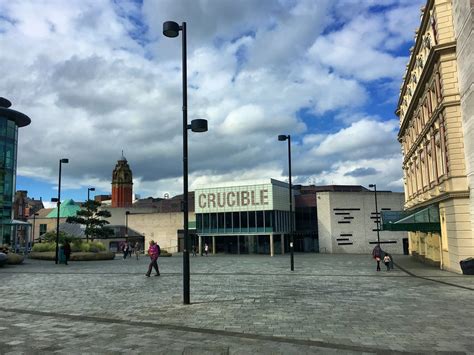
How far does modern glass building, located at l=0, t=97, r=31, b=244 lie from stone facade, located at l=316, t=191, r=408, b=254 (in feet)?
117

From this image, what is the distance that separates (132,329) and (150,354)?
6.65 ft

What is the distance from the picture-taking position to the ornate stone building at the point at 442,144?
69.2 feet

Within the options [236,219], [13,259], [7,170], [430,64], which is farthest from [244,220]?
[430,64]

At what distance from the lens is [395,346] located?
293 inches

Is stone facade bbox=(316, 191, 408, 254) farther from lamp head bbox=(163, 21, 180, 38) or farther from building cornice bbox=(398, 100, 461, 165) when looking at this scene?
lamp head bbox=(163, 21, 180, 38)

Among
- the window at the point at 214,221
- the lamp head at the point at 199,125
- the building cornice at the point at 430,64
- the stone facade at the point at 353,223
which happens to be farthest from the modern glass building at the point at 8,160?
the building cornice at the point at 430,64

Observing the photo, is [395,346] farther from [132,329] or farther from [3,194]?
[3,194]

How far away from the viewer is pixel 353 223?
50469mm

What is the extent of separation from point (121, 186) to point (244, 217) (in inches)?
2586

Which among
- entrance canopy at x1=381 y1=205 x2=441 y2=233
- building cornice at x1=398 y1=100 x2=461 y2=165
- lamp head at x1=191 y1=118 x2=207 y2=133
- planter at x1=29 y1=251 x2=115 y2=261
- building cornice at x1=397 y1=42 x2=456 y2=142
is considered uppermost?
building cornice at x1=397 y1=42 x2=456 y2=142

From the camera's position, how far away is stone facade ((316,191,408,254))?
4950 cm

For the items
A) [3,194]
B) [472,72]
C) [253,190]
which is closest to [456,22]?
[472,72]

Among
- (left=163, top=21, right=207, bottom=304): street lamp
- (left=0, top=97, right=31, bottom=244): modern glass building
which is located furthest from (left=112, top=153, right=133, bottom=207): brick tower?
(left=163, top=21, right=207, bottom=304): street lamp

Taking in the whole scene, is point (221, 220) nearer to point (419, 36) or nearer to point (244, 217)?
point (244, 217)
